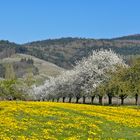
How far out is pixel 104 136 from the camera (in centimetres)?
3459

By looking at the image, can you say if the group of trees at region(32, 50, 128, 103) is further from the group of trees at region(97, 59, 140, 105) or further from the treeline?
the group of trees at region(97, 59, 140, 105)

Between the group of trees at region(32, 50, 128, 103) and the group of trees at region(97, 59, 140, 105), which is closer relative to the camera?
the group of trees at region(97, 59, 140, 105)

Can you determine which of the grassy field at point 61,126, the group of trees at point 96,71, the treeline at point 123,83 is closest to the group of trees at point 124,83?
the treeline at point 123,83

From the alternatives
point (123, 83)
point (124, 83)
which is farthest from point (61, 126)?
point (123, 83)

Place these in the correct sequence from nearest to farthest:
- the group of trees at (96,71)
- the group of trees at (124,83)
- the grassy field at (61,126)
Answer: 1. the grassy field at (61,126)
2. the group of trees at (124,83)
3. the group of trees at (96,71)

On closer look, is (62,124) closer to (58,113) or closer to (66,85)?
(58,113)

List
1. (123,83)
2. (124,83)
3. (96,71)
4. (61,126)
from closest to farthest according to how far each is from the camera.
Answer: (61,126), (124,83), (123,83), (96,71)

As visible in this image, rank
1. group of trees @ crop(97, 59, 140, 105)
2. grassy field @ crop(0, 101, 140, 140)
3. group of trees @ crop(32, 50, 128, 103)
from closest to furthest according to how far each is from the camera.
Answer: grassy field @ crop(0, 101, 140, 140) → group of trees @ crop(97, 59, 140, 105) → group of trees @ crop(32, 50, 128, 103)

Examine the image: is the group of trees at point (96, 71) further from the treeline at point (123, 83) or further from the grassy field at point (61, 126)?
the grassy field at point (61, 126)

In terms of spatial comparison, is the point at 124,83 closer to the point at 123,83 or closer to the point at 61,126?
the point at 123,83

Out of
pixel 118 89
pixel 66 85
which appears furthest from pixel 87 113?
pixel 66 85

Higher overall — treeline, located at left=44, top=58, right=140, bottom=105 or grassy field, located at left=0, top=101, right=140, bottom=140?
treeline, located at left=44, top=58, right=140, bottom=105

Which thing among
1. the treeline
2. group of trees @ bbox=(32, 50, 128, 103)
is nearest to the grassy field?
the treeline

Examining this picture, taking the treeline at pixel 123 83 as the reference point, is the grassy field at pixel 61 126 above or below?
below
